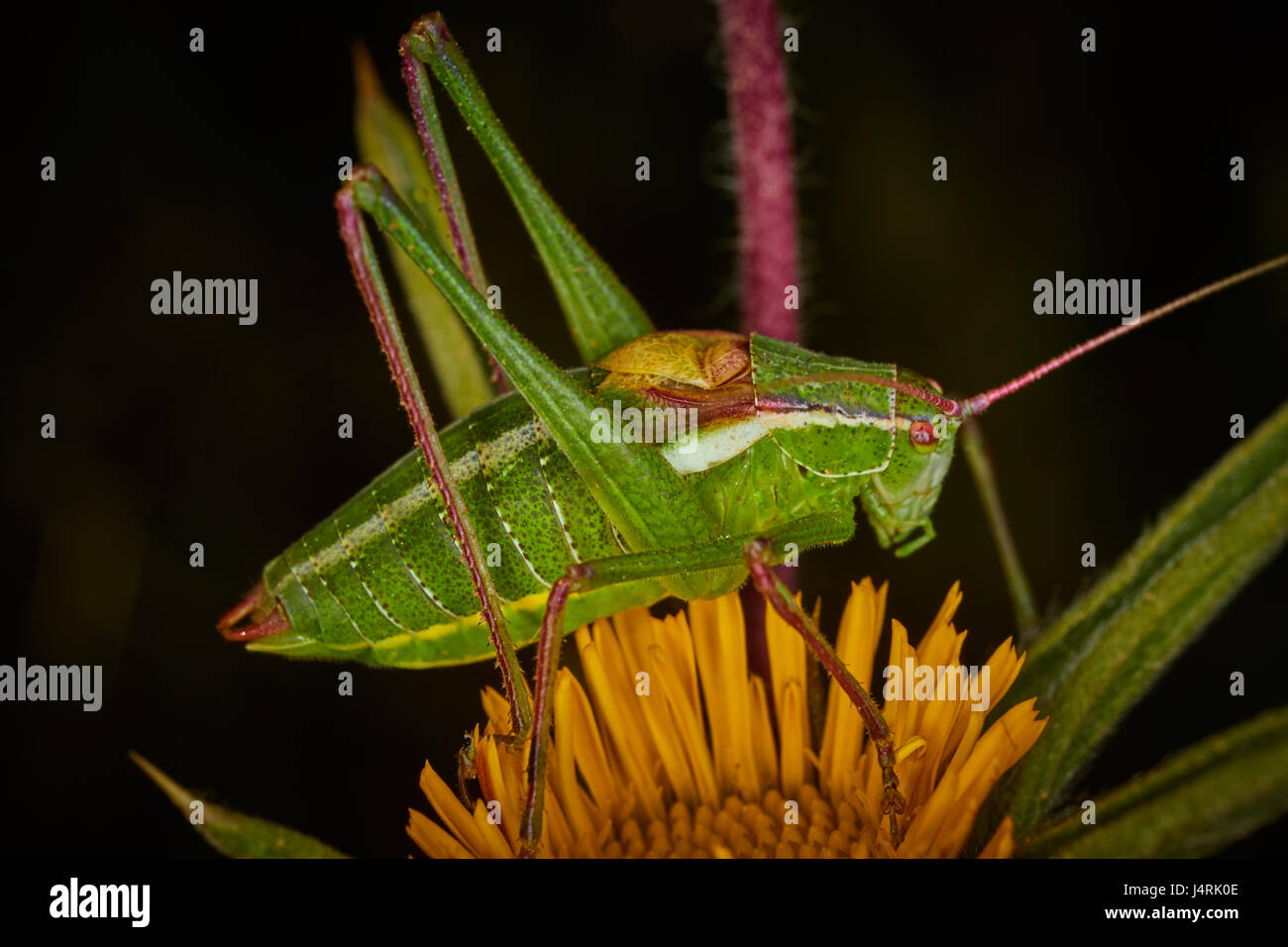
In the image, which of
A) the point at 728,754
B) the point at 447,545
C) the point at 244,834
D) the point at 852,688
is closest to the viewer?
the point at 244,834

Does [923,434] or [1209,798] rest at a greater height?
[923,434]

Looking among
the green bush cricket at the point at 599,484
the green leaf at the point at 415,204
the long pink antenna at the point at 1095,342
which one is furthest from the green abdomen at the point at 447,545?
the long pink antenna at the point at 1095,342

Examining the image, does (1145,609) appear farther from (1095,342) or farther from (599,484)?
(599,484)

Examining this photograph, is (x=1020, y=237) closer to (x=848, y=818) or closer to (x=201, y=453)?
(x=848, y=818)

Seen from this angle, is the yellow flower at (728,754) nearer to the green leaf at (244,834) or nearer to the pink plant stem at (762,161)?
the green leaf at (244,834)

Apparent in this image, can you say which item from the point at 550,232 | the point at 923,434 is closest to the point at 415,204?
the point at 550,232

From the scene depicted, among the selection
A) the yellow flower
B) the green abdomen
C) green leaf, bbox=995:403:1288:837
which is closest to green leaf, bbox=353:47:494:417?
the green abdomen

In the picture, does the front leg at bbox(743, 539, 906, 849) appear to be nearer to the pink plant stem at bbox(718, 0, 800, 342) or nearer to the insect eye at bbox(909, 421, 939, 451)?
the insect eye at bbox(909, 421, 939, 451)
